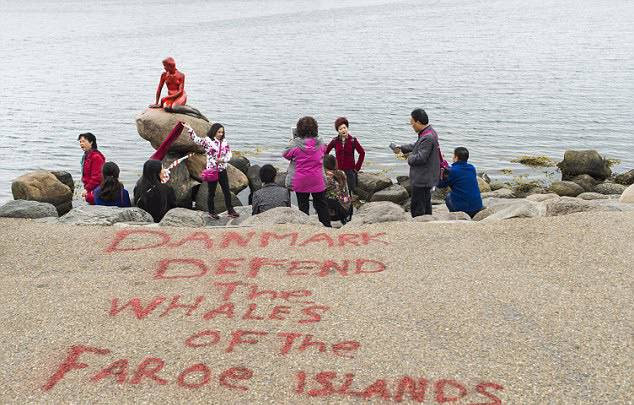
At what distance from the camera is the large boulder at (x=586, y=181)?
16.9 metres

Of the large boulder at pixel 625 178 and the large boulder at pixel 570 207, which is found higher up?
the large boulder at pixel 570 207

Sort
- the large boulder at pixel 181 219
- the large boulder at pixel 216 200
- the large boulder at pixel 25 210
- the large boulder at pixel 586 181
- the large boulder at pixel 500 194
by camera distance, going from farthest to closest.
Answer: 1. the large boulder at pixel 586 181
2. the large boulder at pixel 500 194
3. the large boulder at pixel 216 200
4. the large boulder at pixel 25 210
5. the large boulder at pixel 181 219

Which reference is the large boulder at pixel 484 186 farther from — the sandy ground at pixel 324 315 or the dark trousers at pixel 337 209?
the sandy ground at pixel 324 315

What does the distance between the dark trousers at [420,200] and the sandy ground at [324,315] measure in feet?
4.62

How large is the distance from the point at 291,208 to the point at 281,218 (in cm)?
45

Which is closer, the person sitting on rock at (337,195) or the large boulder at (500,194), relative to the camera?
the person sitting on rock at (337,195)

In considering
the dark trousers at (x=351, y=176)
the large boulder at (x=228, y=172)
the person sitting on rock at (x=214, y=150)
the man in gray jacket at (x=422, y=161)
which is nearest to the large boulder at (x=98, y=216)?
the person sitting on rock at (x=214, y=150)

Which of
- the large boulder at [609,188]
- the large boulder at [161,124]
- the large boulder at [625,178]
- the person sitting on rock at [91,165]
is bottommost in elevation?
the large boulder at [609,188]

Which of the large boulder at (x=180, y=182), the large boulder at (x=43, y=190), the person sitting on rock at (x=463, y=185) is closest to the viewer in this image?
the person sitting on rock at (x=463, y=185)

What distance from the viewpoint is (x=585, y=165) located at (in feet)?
58.5

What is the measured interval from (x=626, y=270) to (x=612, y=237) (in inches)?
33.1

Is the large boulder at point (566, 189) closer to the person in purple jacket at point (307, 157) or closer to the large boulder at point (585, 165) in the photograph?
the large boulder at point (585, 165)

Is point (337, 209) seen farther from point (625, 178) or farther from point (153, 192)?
point (625, 178)

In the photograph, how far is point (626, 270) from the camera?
6.17 meters
